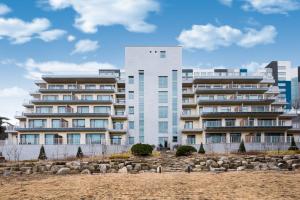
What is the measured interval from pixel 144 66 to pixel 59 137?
815 inches

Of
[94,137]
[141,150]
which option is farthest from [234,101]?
[141,150]

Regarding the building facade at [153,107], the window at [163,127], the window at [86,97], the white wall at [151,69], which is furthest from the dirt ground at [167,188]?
the window at [86,97]

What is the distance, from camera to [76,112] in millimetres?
72938

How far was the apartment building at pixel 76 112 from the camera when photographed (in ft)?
231

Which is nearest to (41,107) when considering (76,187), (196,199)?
(76,187)

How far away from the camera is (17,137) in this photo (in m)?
73.1

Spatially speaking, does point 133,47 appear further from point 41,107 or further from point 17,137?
point 17,137

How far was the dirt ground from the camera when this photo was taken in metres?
15.9

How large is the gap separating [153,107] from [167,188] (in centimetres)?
5734

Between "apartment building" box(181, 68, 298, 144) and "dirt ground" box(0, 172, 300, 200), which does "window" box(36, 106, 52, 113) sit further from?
"dirt ground" box(0, 172, 300, 200)

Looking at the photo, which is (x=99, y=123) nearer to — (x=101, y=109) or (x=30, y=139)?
(x=101, y=109)

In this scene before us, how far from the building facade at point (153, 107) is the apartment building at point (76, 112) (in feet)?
0.56

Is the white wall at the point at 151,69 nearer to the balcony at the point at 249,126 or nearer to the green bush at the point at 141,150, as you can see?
the balcony at the point at 249,126

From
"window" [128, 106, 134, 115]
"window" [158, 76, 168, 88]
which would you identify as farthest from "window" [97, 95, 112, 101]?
"window" [158, 76, 168, 88]
